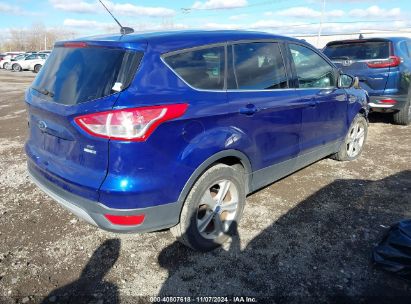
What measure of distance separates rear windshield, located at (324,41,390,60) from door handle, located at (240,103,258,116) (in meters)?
4.80

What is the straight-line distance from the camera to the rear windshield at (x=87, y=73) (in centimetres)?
244

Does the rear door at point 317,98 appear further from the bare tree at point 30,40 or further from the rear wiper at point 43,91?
the bare tree at point 30,40

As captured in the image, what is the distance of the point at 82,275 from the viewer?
2.79 m

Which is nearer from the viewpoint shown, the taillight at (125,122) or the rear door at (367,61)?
the taillight at (125,122)

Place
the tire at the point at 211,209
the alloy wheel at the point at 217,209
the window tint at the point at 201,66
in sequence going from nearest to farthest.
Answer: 1. the window tint at the point at 201,66
2. the tire at the point at 211,209
3. the alloy wheel at the point at 217,209

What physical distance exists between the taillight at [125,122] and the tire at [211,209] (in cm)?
65

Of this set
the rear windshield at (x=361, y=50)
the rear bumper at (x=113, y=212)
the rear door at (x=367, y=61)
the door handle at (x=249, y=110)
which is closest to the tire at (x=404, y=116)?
the rear door at (x=367, y=61)

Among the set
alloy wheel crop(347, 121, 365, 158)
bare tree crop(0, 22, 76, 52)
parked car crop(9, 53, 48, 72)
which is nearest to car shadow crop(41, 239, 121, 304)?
alloy wheel crop(347, 121, 365, 158)

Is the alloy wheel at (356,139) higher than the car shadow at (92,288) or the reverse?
higher

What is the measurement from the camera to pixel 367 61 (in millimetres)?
6684

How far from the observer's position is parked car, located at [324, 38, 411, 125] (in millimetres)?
6578

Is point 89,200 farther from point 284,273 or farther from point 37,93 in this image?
point 284,273

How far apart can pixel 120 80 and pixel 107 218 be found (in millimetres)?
961

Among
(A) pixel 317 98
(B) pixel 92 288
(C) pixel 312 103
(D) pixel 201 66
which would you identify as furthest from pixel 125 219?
(A) pixel 317 98
